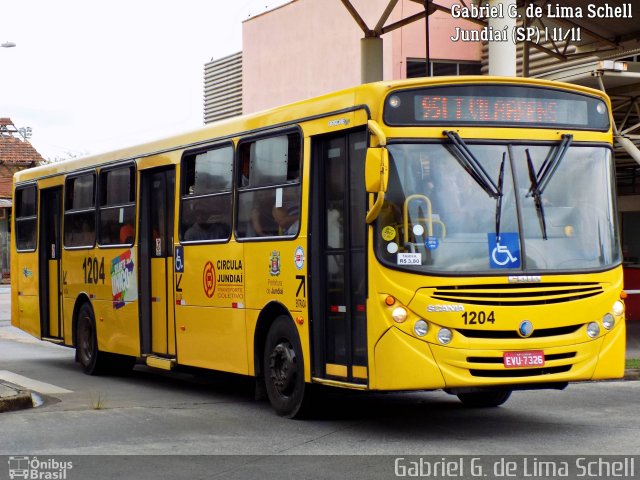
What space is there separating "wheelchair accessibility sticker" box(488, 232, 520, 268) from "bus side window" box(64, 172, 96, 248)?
7702 millimetres

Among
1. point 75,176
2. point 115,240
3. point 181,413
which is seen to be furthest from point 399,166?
point 75,176

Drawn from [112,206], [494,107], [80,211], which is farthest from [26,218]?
[494,107]

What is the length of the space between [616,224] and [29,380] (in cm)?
810

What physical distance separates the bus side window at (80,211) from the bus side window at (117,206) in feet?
1.05

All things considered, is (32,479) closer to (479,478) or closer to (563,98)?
(479,478)

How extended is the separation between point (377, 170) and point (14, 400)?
478 centimetres

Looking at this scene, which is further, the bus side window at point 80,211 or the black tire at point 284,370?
the bus side window at point 80,211

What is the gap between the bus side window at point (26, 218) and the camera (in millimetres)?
18656

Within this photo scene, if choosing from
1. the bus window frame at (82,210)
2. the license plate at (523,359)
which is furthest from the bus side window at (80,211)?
the license plate at (523,359)

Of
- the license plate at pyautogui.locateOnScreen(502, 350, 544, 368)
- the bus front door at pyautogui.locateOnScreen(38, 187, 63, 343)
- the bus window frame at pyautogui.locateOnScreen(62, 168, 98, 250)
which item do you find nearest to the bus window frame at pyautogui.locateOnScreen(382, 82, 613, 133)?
the license plate at pyautogui.locateOnScreen(502, 350, 544, 368)

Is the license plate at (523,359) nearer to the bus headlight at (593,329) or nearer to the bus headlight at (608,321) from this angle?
the bus headlight at (593,329)

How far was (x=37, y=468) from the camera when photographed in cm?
867

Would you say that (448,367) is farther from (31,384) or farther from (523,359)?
(31,384)

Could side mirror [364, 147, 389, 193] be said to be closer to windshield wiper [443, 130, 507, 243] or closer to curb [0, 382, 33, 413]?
windshield wiper [443, 130, 507, 243]
